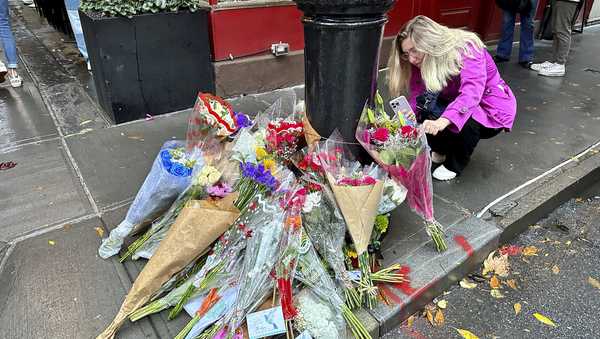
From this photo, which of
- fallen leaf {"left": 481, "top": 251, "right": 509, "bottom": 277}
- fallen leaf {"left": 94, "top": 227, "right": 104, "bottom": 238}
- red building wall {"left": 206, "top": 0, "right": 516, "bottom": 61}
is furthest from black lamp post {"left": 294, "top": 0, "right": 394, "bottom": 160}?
red building wall {"left": 206, "top": 0, "right": 516, "bottom": 61}

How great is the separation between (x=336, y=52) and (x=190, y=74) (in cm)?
268

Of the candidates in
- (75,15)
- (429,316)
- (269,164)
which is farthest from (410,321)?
(75,15)

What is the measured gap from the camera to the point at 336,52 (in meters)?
2.10

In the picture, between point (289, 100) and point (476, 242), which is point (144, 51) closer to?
point (289, 100)

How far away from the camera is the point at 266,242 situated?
2.00 meters

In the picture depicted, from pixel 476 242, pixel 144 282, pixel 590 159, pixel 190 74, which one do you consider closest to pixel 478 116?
pixel 476 242

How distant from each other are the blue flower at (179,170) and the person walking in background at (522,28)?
5.49m

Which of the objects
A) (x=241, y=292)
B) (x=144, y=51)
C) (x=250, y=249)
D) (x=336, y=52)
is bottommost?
(x=241, y=292)

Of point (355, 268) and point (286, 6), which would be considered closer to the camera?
point (355, 268)

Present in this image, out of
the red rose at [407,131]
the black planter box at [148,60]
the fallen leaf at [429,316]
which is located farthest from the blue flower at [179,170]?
the black planter box at [148,60]

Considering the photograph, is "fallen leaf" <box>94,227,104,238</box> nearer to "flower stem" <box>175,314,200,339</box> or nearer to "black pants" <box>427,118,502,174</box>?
"flower stem" <box>175,314,200,339</box>

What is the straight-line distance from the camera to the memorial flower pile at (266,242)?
1978mm

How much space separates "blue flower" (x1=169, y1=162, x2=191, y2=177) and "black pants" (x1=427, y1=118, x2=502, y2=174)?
1.83 metres

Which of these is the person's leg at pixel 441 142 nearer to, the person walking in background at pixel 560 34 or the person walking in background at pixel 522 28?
the person walking in background at pixel 560 34
